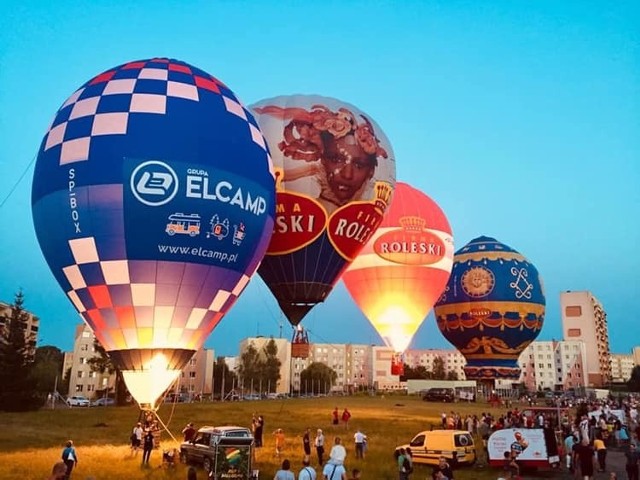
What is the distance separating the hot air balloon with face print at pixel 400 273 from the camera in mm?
32469

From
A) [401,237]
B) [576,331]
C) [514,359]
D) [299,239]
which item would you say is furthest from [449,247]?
[576,331]

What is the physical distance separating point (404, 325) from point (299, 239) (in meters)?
12.8

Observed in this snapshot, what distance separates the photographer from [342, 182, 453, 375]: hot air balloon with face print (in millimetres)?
32469

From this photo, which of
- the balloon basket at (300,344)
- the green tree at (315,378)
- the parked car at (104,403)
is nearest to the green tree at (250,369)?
the green tree at (315,378)

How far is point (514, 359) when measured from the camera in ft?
136

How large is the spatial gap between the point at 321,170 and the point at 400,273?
1208 centimetres

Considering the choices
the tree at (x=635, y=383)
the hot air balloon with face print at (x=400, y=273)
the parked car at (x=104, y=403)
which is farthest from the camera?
the tree at (x=635, y=383)

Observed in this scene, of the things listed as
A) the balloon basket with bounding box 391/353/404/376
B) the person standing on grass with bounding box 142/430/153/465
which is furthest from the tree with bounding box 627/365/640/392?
the person standing on grass with bounding box 142/430/153/465

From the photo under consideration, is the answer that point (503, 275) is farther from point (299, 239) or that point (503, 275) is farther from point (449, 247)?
point (299, 239)

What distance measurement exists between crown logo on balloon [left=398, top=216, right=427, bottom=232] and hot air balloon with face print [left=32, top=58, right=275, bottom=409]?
17.2 meters

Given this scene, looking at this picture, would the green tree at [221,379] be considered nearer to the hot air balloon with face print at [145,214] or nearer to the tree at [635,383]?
the tree at [635,383]

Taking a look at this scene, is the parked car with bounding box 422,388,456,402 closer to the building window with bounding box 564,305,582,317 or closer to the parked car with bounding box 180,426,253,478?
the parked car with bounding box 180,426,253,478

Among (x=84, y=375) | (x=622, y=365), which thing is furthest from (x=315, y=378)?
(x=622, y=365)

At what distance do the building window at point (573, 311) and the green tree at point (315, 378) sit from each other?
4949cm
